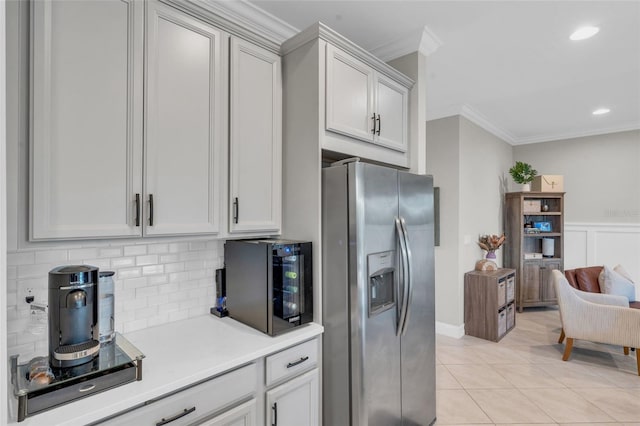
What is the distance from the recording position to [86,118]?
1320mm

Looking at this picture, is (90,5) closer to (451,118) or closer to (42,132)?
(42,132)

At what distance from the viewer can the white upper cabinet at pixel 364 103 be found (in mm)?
1937

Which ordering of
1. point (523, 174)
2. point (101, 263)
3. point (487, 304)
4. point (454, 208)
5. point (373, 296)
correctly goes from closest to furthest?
point (101, 263), point (373, 296), point (487, 304), point (454, 208), point (523, 174)

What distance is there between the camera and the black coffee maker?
1.23 m

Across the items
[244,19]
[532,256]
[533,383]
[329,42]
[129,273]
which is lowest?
[533,383]

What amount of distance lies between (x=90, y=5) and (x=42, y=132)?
1.81 ft

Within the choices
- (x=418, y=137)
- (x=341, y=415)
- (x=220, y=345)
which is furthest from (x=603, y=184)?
(x=220, y=345)

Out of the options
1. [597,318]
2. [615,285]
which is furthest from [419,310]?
[615,285]

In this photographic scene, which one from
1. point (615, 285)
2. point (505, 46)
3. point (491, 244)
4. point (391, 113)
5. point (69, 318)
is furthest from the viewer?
point (491, 244)

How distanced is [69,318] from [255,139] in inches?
46.5

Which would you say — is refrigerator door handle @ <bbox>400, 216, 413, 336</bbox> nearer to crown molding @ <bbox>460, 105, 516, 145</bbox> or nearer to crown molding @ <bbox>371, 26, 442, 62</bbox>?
crown molding @ <bbox>371, 26, 442, 62</bbox>

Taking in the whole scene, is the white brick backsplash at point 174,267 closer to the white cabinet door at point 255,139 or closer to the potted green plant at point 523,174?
the white cabinet door at point 255,139

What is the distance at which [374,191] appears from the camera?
1.86 m

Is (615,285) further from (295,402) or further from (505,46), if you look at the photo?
(295,402)
